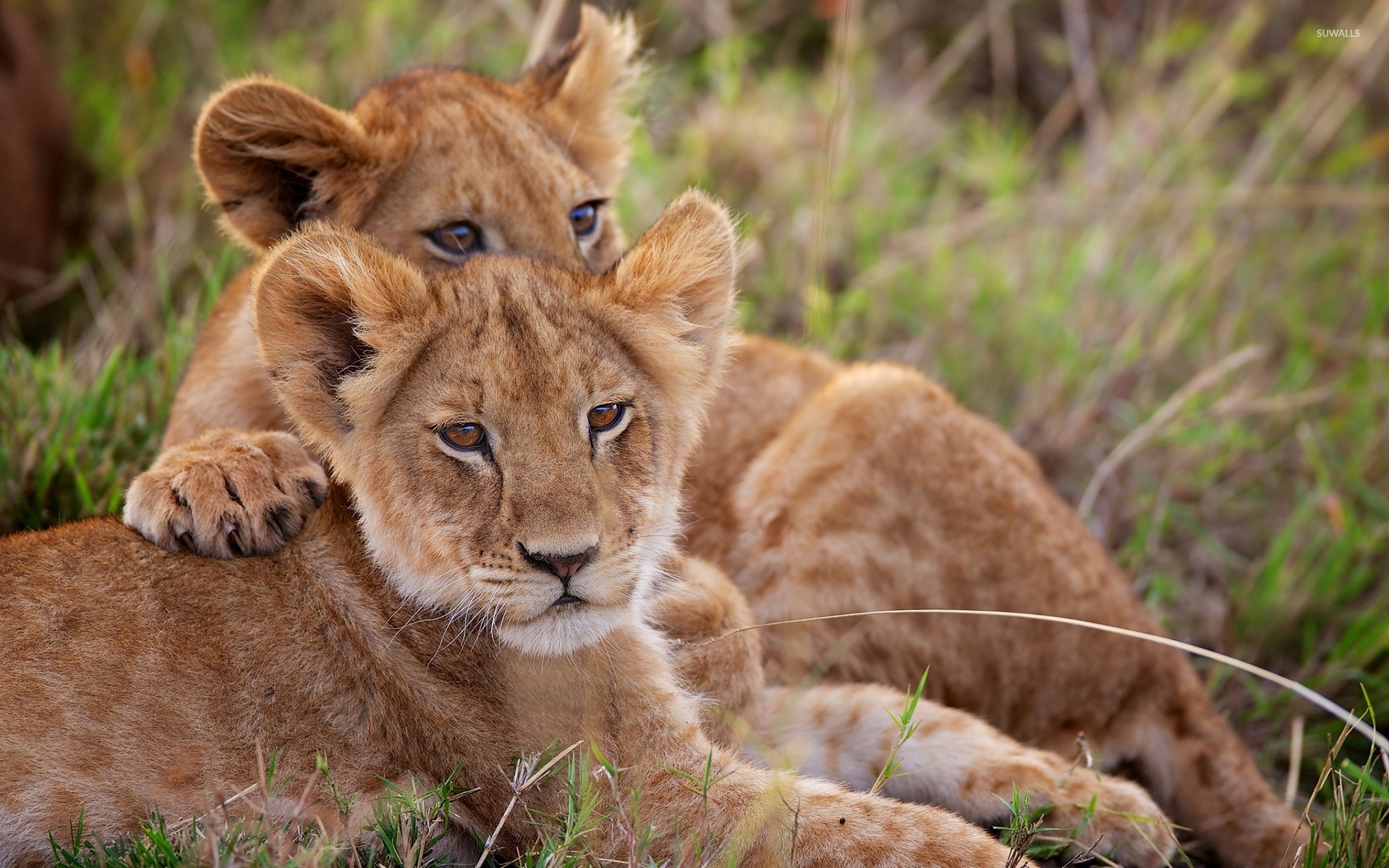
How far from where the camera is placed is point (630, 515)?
9.46 feet

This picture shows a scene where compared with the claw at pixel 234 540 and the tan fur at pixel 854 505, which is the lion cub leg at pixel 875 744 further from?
the claw at pixel 234 540

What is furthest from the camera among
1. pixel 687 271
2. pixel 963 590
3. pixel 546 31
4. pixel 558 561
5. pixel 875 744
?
pixel 546 31

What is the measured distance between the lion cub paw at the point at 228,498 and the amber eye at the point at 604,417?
28.2 inches

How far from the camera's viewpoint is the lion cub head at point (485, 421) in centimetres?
272

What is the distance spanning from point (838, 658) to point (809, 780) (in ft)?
3.05

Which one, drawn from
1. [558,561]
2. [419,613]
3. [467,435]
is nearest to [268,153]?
[467,435]

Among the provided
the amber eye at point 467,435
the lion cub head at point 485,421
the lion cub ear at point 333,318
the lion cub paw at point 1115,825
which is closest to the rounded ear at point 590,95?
the lion cub head at point 485,421

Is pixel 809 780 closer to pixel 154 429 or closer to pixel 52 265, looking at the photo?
pixel 154 429

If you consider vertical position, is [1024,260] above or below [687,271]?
below

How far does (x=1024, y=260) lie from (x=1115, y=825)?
3.87 metres

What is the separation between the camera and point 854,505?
12.9ft

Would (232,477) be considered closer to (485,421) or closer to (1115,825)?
(485,421)

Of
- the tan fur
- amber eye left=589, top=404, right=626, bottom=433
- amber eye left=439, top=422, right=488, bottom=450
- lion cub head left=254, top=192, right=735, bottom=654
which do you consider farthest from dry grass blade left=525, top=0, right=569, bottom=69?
amber eye left=439, top=422, right=488, bottom=450

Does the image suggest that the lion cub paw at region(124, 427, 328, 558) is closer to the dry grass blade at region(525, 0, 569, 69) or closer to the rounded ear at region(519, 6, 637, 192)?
the rounded ear at region(519, 6, 637, 192)
